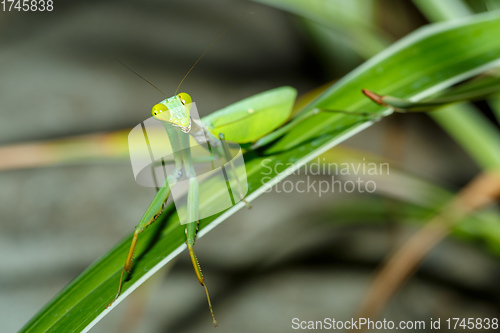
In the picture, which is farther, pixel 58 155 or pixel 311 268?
pixel 311 268

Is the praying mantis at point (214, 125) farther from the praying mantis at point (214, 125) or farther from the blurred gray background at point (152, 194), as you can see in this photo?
the blurred gray background at point (152, 194)

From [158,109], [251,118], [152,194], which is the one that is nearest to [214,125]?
[251,118]

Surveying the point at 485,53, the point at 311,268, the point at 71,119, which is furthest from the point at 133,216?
the point at 485,53

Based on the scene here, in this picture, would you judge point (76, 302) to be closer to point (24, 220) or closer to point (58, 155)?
point (58, 155)

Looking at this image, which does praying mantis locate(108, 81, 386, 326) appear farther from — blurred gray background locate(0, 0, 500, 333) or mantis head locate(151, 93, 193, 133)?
blurred gray background locate(0, 0, 500, 333)

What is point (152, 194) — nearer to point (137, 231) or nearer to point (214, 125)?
point (214, 125)
